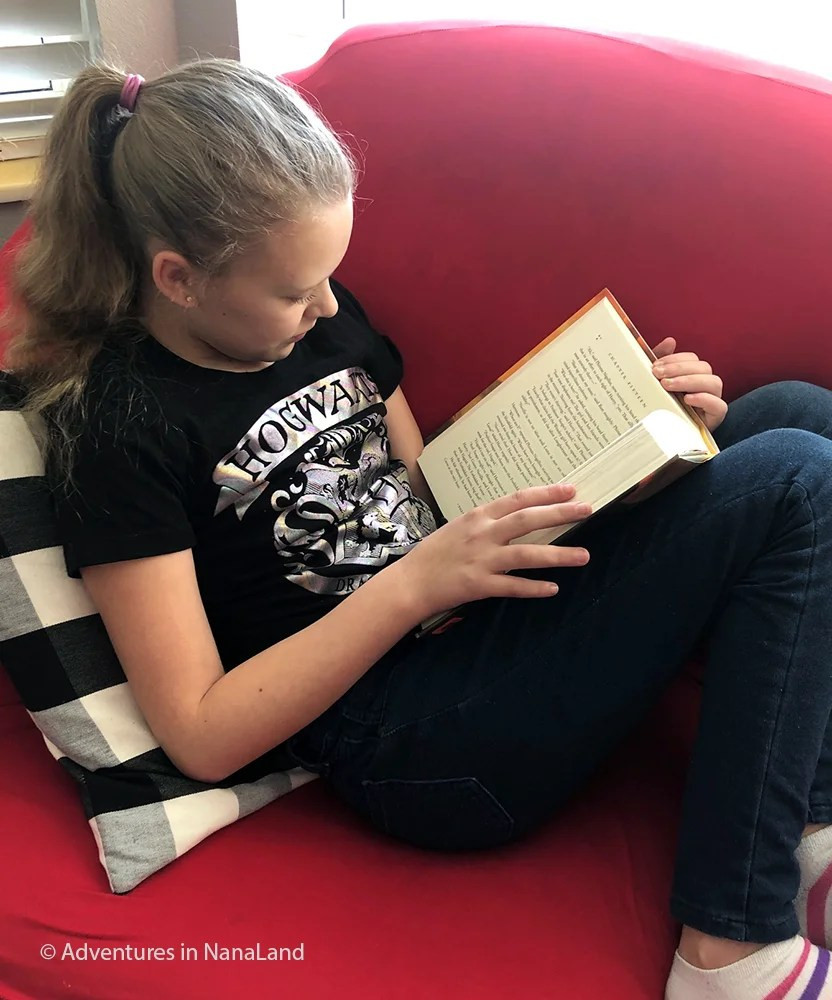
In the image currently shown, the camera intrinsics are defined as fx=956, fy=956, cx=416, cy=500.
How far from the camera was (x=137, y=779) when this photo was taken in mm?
755

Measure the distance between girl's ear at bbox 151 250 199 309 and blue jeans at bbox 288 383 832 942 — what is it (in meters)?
0.34

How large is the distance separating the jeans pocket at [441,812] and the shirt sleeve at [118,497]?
10.0 inches

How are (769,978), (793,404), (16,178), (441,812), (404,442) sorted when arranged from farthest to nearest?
(16,178), (404,442), (793,404), (441,812), (769,978)

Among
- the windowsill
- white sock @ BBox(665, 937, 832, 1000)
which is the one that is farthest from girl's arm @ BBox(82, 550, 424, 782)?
the windowsill

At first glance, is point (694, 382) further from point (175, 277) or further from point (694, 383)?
point (175, 277)

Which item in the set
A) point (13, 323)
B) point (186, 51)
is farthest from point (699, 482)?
point (186, 51)

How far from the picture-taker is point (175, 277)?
28.4 inches

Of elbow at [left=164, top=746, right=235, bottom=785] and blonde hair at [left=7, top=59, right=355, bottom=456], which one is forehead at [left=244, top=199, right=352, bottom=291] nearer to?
blonde hair at [left=7, top=59, right=355, bottom=456]

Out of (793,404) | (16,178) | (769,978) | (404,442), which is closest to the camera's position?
(769,978)

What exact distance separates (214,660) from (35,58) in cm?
93

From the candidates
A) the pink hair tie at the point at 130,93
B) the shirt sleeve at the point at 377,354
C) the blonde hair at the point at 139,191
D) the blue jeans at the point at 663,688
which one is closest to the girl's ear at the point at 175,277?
the blonde hair at the point at 139,191

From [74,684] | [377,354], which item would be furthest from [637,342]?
[74,684]

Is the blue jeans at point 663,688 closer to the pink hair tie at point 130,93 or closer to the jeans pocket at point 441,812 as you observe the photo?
the jeans pocket at point 441,812

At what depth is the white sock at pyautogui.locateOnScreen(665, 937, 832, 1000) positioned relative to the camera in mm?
646
